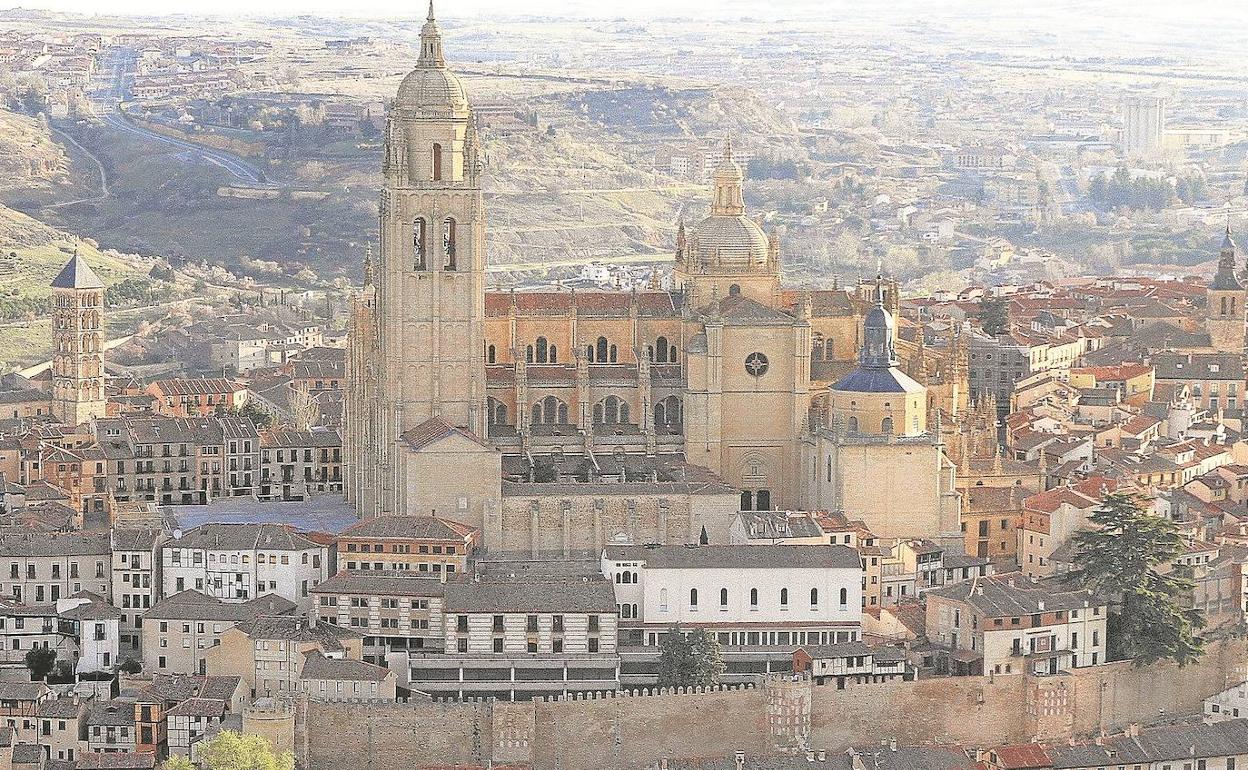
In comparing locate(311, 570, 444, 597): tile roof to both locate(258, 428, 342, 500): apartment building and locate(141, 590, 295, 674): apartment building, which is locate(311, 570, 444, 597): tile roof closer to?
locate(141, 590, 295, 674): apartment building

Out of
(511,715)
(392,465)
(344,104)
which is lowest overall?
(511,715)

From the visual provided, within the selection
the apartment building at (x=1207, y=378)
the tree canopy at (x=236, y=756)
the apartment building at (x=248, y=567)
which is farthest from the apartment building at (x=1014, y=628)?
the apartment building at (x=1207, y=378)

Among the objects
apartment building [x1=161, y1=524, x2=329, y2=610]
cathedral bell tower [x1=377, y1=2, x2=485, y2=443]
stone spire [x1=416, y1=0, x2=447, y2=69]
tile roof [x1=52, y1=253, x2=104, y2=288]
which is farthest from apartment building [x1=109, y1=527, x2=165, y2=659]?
tile roof [x1=52, y1=253, x2=104, y2=288]

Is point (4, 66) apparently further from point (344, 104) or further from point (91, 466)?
point (91, 466)

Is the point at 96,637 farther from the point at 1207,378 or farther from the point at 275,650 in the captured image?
the point at 1207,378

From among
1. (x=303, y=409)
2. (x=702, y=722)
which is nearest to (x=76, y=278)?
(x=303, y=409)

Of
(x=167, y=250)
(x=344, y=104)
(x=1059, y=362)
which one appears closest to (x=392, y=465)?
(x=1059, y=362)

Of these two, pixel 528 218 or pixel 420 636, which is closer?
pixel 420 636
